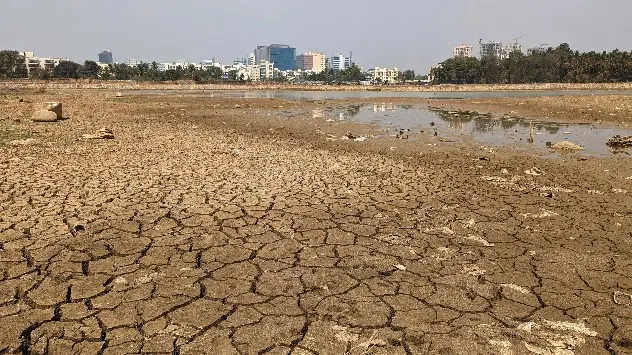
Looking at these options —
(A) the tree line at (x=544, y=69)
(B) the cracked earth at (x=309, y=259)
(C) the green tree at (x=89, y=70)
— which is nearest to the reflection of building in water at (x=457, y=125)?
(B) the cracked earth at (x=309, y=259)

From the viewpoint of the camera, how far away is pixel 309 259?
13.8ft

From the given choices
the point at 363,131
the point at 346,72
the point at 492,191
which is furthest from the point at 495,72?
the point at 492,191

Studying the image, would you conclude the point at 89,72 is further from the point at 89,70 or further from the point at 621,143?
the point at 621,143

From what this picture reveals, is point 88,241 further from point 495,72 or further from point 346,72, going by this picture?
point 346,72

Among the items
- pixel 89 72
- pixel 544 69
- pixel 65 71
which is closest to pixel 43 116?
pixel 544 69

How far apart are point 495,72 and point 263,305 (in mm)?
123075

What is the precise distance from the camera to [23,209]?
5.39 metres

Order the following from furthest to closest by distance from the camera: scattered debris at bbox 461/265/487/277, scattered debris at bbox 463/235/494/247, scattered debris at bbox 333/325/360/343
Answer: scattered debris at bbox 463/235/494/247 < scattered debris at bbox 461/265/487/277 < scattered debris at bbox 333/325/360/343

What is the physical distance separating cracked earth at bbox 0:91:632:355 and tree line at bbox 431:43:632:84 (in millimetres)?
104840

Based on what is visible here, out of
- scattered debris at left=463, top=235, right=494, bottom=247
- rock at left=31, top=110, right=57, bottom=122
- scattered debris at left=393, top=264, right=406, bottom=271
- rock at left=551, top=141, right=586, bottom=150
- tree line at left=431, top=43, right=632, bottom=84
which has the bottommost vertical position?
scattered debris at left=393, top=264, right=406, bottom=271

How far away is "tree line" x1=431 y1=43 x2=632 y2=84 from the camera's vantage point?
90.0m

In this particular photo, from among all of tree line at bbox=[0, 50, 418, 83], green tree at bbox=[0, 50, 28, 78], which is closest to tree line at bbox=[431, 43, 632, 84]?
tree line at bbox=[0, 50, 418, 83]

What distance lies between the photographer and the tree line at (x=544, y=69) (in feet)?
295

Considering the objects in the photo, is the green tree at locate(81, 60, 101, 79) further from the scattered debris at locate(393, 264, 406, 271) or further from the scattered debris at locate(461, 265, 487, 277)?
the scattered debris at locate(461, 265, 487, 277)
